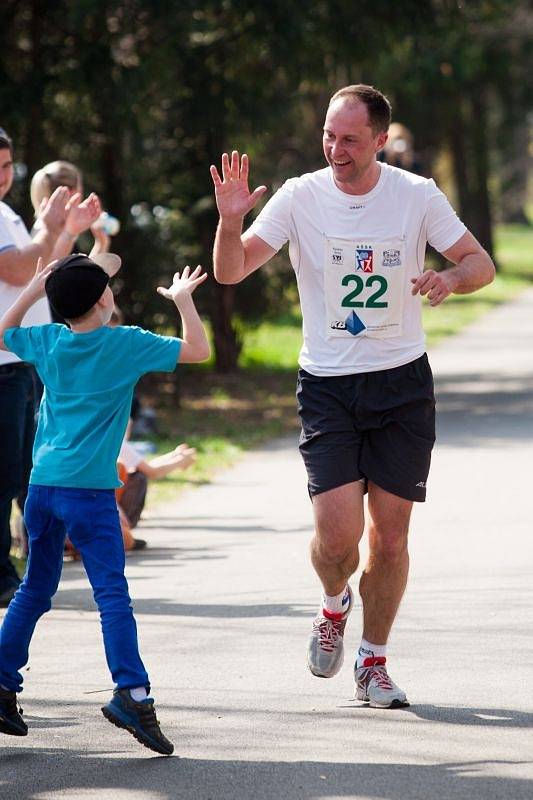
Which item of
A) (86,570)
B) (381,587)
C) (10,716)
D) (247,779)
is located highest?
(86,570)

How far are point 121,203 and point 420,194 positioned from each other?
10601 millimetres

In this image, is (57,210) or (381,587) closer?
(381,587)

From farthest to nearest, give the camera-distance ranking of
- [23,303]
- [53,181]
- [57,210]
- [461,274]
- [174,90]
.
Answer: [174,90]
[53,181]
[57,210]
[461,274]
[23,303]

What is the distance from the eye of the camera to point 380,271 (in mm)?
5461

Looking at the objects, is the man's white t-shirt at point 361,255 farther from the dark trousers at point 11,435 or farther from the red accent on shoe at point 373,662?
the dark trousers at point 11,435

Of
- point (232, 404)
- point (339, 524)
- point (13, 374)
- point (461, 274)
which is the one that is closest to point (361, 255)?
point (461, 274)

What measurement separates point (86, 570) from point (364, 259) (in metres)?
1.40

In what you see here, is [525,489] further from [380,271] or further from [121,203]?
[121,203]

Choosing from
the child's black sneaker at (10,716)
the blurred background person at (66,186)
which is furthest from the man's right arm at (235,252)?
the blurred background person at (66,186)

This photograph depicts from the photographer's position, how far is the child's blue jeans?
489 cm

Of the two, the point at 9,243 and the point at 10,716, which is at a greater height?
the point at 9,243

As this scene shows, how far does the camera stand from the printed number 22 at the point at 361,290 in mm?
5457

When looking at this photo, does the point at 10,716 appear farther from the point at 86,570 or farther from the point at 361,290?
the point at 361,290

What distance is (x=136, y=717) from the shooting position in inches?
190
